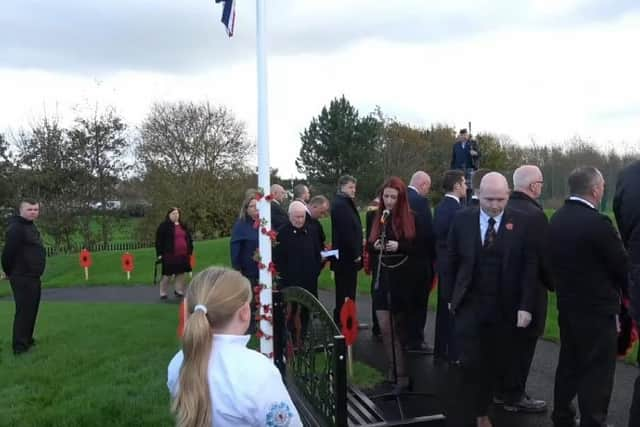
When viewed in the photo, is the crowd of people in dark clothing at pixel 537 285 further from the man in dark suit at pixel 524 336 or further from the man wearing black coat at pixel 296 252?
the man wearing black coat at pixel 296 252

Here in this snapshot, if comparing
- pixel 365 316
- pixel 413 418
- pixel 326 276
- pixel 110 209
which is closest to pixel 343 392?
pixel 413 418

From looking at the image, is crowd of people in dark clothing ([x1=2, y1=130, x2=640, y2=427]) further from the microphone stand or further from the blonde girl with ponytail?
the blonde girl with ponytail

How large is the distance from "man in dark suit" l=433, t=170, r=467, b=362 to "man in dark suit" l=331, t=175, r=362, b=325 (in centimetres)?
138

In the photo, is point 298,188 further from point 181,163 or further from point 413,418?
point 181,163

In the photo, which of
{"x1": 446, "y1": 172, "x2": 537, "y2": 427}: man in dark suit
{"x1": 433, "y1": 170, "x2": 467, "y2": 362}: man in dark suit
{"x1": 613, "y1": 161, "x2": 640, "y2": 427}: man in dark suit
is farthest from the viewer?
{"x1": 433, "y1": 170, "x2": 467, "y2": 362}: man in dark suit

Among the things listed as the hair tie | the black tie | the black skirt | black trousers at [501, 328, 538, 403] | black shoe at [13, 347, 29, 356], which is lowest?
black shoe at [13, 347, 29, 356]

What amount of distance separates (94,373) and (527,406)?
4.70 meters

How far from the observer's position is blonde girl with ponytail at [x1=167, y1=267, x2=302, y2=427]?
6.91ft

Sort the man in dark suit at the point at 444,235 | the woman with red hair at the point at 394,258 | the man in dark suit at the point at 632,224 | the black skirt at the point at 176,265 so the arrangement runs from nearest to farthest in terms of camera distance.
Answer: the man in dark suit at the point at 632,224 < the woman with red hair at the point at 394,258 < the man in dark suit at the point at 444,235 < the black skirt at the point at 176,265

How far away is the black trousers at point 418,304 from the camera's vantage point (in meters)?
6.07

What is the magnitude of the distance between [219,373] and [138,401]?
393cm

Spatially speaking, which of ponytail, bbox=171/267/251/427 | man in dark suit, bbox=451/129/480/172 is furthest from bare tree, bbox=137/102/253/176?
ponytail, bbox=171/267/251/427

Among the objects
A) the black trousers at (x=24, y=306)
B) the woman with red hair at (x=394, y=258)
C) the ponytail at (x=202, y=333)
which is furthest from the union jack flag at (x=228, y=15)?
the black trousers at (x=24, y=306)

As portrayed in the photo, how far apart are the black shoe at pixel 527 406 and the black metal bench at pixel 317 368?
81 centimetres
